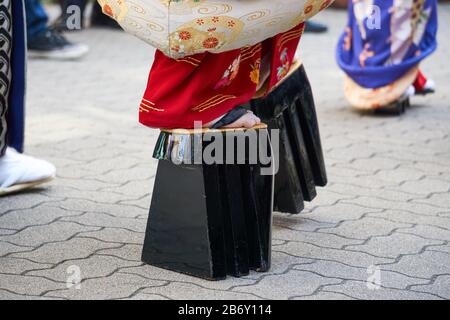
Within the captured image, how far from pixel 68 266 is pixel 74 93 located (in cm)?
322

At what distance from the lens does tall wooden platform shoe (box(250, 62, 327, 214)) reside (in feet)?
10.6

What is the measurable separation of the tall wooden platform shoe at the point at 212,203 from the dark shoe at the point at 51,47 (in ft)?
15.0

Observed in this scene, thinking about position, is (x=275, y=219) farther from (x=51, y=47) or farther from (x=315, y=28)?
(x=315, y=28)

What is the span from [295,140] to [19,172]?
1100mm

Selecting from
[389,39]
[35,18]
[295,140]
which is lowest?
[35,18]

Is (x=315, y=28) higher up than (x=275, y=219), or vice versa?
(x=275, y=219)

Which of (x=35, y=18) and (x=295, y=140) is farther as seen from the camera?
(x=35, y=18)

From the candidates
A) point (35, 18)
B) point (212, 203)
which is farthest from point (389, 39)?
point (35, 18)

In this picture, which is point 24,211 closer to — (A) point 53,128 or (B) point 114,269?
(B) point 114,269

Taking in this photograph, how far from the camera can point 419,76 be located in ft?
18.5

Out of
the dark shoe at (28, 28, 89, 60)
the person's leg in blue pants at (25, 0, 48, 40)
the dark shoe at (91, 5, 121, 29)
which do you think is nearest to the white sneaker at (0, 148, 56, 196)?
the person's leg in blue pants at (25, 0, 48, 40)

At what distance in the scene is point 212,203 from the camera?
2787 mm

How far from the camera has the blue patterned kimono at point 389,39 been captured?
5184mm

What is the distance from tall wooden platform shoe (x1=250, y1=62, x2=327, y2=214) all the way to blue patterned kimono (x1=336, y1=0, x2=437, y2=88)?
1890 millimetres
